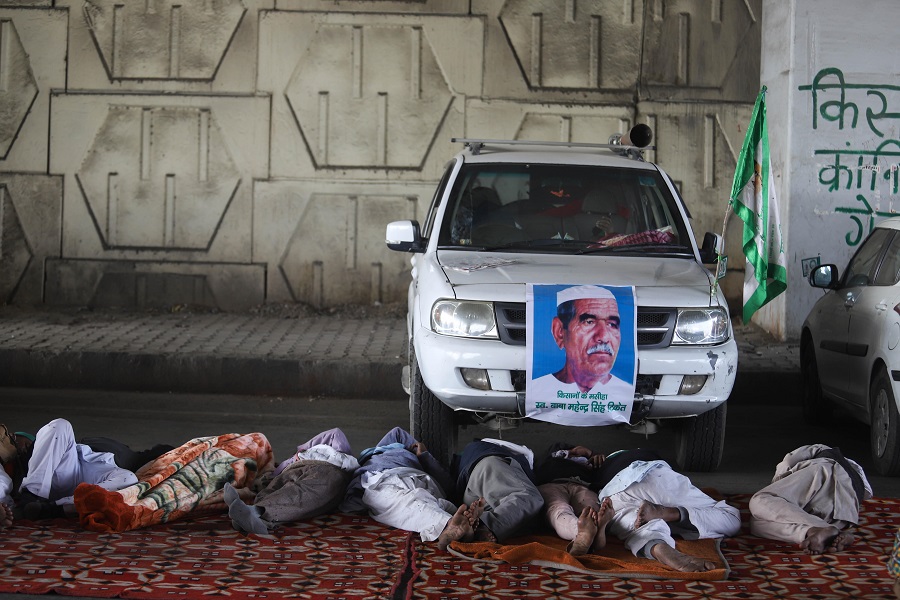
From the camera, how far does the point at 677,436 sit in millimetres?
6840

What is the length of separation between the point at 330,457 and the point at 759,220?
385 centimetres

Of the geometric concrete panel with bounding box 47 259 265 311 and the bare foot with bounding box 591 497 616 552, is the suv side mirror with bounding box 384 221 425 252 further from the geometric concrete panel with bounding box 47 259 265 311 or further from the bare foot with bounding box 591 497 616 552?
the geometric concrete panel with bounding box 47 259 265 311

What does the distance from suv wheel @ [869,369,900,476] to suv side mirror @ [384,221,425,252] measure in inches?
115

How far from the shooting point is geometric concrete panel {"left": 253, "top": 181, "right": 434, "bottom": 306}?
1216cm

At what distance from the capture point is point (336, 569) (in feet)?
15.8

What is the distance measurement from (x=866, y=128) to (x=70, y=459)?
8.12m

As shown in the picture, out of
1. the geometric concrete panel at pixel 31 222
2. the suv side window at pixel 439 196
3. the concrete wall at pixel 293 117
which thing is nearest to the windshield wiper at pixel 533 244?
the suv side window at pixel 439 196

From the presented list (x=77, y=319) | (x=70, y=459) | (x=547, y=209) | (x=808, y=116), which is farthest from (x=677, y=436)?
(x=77, y=319)

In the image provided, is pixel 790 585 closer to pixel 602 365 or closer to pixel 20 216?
pixel 602 365

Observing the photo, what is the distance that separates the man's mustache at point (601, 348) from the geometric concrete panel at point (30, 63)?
8213mm

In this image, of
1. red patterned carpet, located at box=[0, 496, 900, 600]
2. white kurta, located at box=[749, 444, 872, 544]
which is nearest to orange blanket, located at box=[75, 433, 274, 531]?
red patterned carpet, located at box=[0, 496, 900, 600]

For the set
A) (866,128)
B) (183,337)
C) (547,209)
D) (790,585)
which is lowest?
(790,585)

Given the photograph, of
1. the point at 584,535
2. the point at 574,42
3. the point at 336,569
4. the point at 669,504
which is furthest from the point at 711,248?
the point at 574,42

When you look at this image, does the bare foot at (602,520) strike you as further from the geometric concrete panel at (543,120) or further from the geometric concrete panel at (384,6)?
the geometric concrete panel at (384,6)
